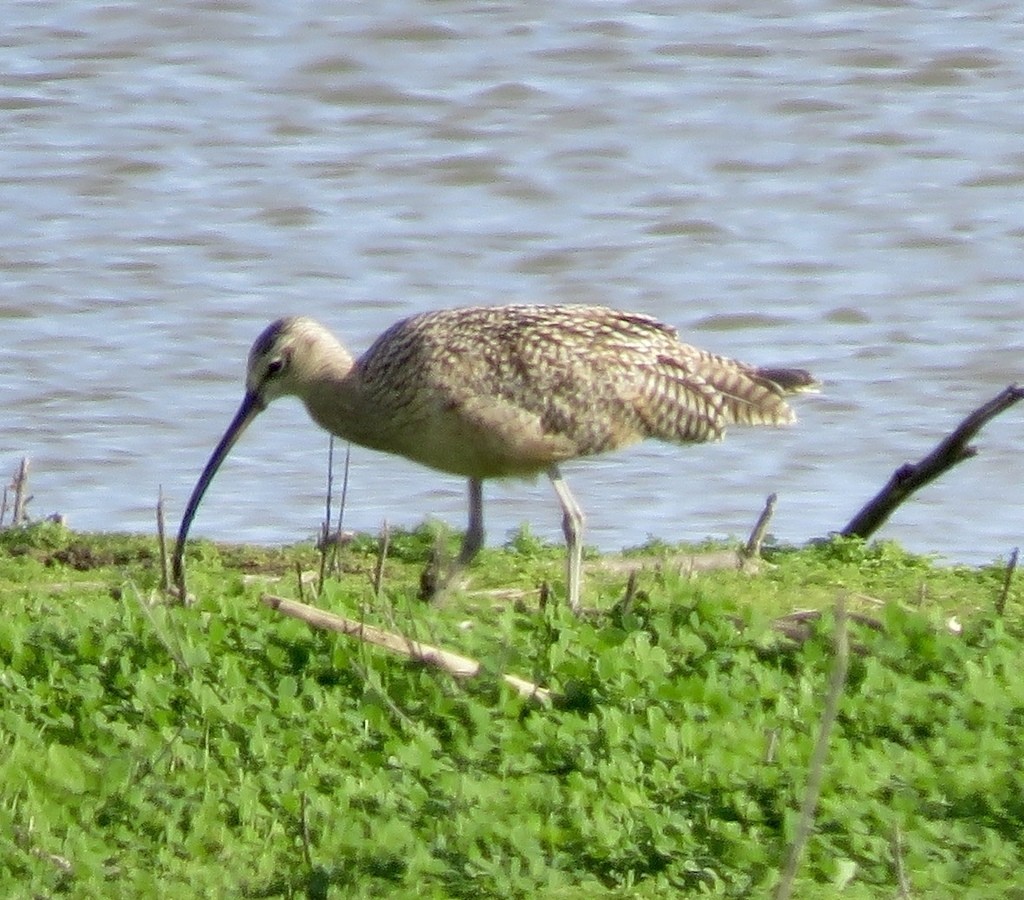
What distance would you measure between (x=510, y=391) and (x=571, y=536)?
521 millimetres

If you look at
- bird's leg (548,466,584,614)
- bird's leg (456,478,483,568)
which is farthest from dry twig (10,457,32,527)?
bird's leg (548,466,584,614)

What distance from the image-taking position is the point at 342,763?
577 centimetres

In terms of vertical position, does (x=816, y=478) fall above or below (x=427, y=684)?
below

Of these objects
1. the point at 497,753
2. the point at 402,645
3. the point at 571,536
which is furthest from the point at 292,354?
the point at 497,753

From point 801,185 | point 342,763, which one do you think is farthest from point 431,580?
point 801,185

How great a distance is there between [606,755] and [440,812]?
498mm

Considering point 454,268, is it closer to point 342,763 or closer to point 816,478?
point 816,478

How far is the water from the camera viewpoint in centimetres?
1176

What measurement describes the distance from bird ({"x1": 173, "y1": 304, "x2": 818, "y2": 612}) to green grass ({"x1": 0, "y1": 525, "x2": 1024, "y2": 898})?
955 mm

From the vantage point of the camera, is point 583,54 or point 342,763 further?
point 583,54

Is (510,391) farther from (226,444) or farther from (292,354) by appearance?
(226,444)

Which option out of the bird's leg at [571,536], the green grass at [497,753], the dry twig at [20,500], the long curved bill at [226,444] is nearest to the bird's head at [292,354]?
the long curved bill at [226,444]

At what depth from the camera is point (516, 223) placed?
587 inches

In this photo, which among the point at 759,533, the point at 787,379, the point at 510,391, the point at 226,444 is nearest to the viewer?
the point at 510,391
